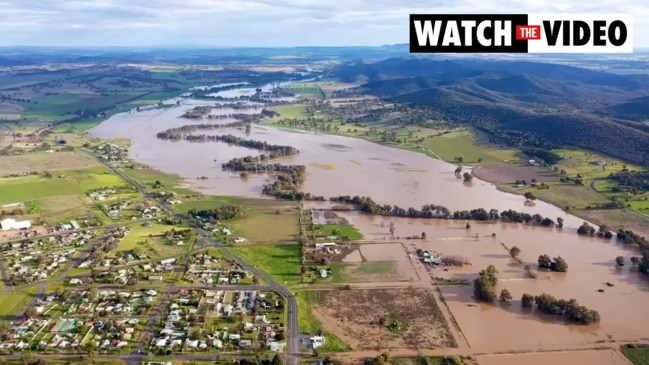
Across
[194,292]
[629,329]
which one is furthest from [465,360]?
[194,292]

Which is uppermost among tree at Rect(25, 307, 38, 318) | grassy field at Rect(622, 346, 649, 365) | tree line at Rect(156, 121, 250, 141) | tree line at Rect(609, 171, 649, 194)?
tree line at Rect(156, 121, 250, 141)

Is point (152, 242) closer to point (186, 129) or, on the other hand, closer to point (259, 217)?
point (259, 217)

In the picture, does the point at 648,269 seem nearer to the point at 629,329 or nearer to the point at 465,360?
the point at 629,329

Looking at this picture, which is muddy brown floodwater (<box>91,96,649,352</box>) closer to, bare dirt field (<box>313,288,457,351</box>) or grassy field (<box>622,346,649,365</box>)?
grassy field (<box>622,346,649,365</box>)

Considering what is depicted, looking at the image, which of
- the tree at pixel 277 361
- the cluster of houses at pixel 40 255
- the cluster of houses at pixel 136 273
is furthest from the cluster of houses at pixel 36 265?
the tree at pixel 277 361

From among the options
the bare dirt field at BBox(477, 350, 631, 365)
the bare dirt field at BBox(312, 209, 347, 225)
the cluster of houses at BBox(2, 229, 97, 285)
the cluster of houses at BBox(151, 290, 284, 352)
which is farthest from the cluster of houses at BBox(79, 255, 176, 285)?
the bare dirt field at BBox(477, 350, 631, 365)

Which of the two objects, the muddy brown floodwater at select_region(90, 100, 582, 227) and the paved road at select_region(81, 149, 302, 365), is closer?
the paved road at select_region(81, 149, 302, 365)
